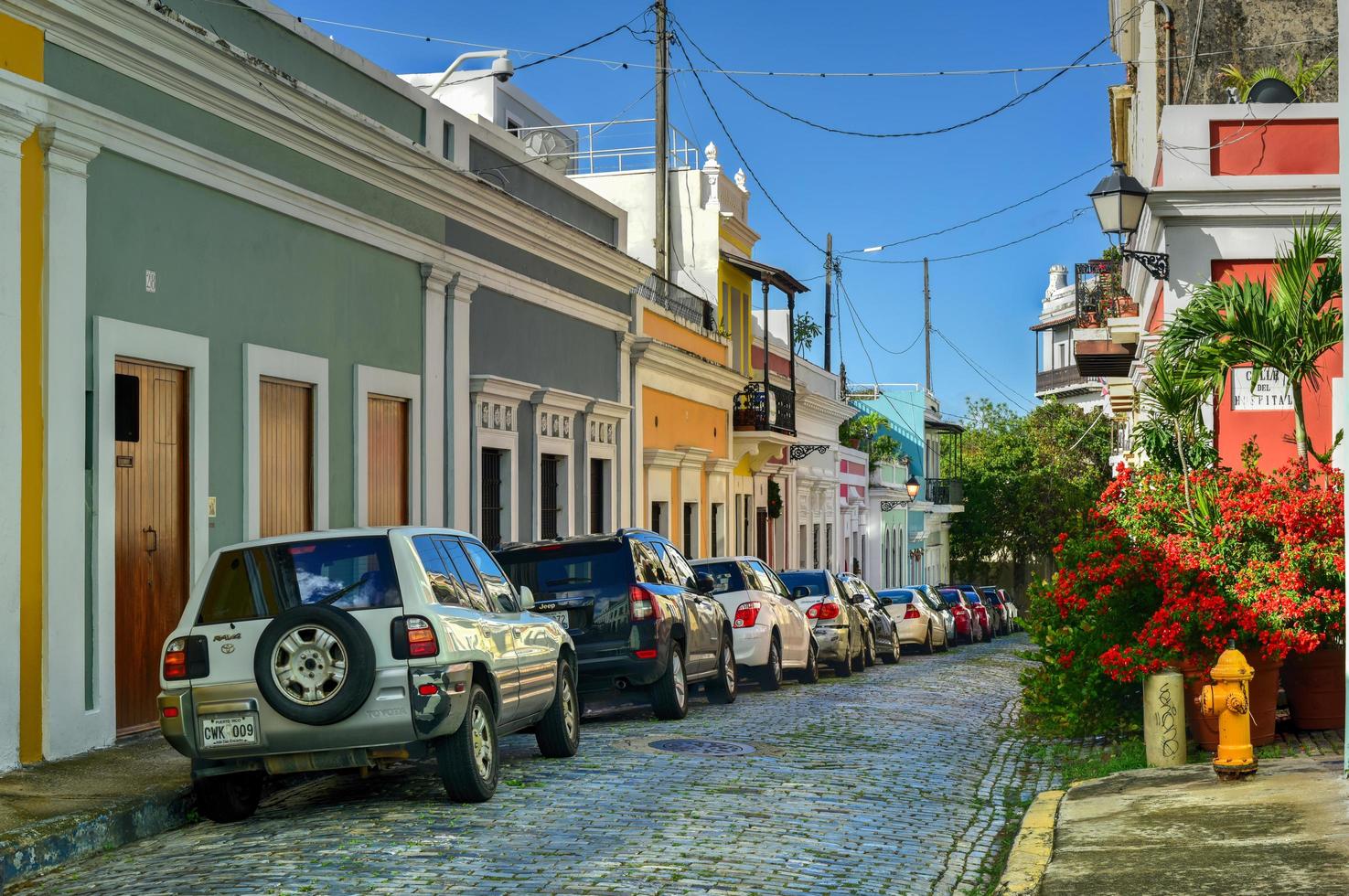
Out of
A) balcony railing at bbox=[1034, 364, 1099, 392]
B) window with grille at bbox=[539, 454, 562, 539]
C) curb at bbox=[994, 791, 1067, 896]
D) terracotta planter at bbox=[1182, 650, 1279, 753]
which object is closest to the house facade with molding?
window with grille at bbox=[539, 454, 562, 539]

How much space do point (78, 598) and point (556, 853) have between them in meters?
5.37

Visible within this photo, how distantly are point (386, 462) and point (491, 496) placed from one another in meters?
3.62

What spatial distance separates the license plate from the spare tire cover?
0.65 ft

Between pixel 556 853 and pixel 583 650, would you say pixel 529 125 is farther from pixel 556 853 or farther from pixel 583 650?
pixel 556 853

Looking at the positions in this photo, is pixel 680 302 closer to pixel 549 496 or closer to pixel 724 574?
pixel 549 496

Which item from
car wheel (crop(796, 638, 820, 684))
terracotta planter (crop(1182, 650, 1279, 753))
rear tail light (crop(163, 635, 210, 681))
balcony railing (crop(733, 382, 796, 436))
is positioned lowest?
car wheel (crop(796, 638, 820, 684))

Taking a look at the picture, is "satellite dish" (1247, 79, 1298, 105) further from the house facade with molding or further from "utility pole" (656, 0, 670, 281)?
"utility pole" (656, 0, 670, 281)

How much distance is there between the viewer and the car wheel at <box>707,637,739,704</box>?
17516mm

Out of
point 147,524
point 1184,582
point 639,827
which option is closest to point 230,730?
point 639,827

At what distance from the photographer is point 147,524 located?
45.0ft

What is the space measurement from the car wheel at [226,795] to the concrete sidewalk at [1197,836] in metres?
4.53

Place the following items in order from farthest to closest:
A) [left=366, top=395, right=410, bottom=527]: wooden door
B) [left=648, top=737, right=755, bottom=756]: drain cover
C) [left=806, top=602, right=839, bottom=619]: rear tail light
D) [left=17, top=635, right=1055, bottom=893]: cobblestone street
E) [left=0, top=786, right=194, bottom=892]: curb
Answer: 1. [left=806, top=602, right=839, bottom=619]: rear tail light
2. [left=366, top=395, right=410, bottom=527]: wooden door
3. [left=648, top=737, right=755, bottom=756]: drain cover
4. [left=0, top=786, right=194, bottom=892]: curb
5. [left=17, top=635, right=1055, bottom=893]: cobblestone street

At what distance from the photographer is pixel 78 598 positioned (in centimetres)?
1231

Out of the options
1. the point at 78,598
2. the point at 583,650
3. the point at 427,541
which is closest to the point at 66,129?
the point at 78,598
